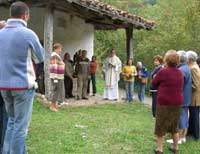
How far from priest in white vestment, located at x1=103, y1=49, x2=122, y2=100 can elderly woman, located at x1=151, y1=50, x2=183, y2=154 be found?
8803 mm

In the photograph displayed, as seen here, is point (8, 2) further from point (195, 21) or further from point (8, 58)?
point (195, 21)

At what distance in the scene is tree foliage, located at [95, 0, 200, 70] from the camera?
2798 centimetres

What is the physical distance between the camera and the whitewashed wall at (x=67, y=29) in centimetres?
1496

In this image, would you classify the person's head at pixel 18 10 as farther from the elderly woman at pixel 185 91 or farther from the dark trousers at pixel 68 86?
the dark trousers at pixel 68 86

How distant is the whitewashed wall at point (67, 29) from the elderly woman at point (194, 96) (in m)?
A: 7.98

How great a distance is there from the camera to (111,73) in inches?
620

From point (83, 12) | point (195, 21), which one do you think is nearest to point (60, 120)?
point (83, 12)

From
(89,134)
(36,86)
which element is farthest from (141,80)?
(36,86)

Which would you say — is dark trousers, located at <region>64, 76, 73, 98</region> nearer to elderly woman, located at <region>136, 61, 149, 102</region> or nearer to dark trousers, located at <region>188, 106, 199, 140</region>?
elderly woman, located at <region>136, 61, 149, 102</region>

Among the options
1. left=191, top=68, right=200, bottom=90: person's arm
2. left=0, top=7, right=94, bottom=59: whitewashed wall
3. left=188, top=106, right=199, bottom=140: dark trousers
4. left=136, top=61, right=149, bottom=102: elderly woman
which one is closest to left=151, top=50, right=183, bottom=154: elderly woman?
left=191, top=68, right=200, bottom=90: person's arm

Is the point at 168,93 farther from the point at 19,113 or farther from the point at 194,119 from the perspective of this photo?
the point at 19,113

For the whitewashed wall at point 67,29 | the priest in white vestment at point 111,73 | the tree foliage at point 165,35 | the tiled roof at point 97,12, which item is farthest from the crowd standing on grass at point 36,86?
the tree foliage at point 165,35

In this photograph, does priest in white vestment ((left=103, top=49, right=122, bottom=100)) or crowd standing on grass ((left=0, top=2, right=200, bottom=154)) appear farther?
priest in white vestment ((left=103, top=49, right=122, bottom=100))

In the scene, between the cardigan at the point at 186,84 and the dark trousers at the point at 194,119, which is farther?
the dark trousers at the point at 194,119
